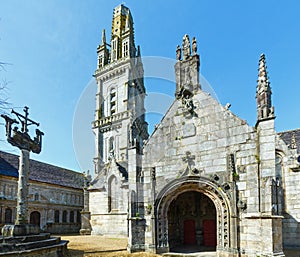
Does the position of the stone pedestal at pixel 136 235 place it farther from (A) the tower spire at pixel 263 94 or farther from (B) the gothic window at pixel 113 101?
(B) the gothic window at pixel 113 101

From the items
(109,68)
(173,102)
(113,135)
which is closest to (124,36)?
(109,68)

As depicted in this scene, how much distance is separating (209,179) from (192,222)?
4212 millimetres

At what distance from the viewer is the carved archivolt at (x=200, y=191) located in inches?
396

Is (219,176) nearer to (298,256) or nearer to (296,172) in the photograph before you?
(298,256)

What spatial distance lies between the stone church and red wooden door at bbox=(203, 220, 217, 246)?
50mm

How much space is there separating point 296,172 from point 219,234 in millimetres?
7290

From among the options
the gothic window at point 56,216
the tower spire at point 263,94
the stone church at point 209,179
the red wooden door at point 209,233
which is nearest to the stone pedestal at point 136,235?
the stone church at point 209,179

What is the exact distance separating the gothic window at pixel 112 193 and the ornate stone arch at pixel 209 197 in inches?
417

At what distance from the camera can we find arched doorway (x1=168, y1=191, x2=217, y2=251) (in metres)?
13.0

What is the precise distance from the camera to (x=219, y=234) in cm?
1025

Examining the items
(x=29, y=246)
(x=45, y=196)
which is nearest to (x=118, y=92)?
(x=45, y=196)

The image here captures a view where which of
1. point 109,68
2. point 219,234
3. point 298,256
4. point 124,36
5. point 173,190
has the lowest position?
point 298,256

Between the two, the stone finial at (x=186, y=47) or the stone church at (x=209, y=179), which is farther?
the stone finial at (x=186, y=47)

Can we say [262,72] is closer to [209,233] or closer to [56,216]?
[209,233]
